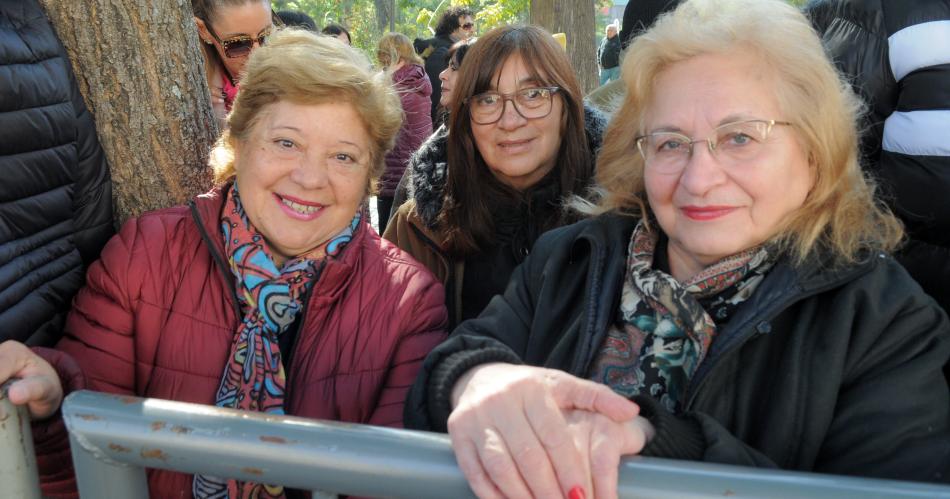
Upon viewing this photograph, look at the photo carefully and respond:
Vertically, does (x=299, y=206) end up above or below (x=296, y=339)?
above

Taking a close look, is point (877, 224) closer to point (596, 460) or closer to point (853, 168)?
point (853, 168)

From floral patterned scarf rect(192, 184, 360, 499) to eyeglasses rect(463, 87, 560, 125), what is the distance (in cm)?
78

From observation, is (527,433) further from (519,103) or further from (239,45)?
(239,45)

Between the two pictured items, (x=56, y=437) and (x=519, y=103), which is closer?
(x=56, y=437)

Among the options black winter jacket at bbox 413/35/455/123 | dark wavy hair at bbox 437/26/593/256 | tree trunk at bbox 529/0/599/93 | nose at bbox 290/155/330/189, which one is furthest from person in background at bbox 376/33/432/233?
nose at bbox 290/155/330/189

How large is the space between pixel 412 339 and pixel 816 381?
1.06 metres

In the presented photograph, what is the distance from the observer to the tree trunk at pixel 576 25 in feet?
25.6

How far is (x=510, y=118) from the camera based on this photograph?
2.70m

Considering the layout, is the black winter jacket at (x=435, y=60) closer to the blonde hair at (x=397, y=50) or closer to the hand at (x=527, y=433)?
the blonde hair at (x=397, y=50)

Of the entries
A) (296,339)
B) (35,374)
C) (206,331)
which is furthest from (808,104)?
(35,374)

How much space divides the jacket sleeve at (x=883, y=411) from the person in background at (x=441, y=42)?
650 centimetres

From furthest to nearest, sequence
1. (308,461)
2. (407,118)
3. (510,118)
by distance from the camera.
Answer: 1. (407,118)
2. (510,118)
3. (308,461)

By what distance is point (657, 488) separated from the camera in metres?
1.02

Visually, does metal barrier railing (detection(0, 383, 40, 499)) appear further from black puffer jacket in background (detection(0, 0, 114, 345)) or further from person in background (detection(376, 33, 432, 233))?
person in background (detection(376, 33, 432, 233))
